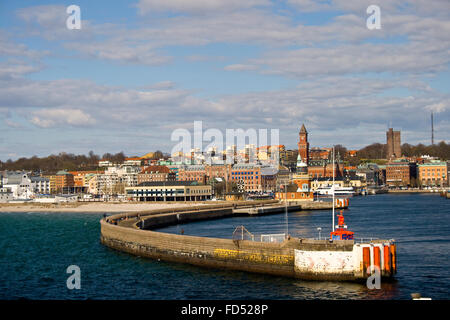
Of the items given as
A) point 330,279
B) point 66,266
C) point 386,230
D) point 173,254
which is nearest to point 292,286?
point 330,279

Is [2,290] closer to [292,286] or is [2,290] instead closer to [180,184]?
[292,286]

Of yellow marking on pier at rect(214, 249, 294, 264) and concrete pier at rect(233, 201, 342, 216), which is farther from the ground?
yellow marking on pier at rect(214, 249, 294, 264)

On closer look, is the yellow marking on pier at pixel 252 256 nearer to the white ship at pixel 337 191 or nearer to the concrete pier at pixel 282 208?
the concrete pier at pixel 282 208

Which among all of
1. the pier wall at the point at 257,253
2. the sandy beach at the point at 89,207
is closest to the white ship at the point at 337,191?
the sandy beach at the point at 89,207

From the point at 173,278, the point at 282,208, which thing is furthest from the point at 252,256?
the point at 282,208

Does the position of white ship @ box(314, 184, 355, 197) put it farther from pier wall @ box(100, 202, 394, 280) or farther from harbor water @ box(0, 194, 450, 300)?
pier wall @ box(100, 202, 394, 280)

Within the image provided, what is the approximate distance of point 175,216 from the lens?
83062 millimetres

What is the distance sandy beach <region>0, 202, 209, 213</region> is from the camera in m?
122

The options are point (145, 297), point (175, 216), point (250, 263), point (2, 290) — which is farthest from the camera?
point (175, 216)

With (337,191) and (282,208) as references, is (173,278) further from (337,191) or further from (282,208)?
(337,191)

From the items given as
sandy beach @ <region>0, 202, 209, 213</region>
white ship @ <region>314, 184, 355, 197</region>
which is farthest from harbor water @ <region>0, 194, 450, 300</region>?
white ship @ <region>314, 184, 355, 197</region>

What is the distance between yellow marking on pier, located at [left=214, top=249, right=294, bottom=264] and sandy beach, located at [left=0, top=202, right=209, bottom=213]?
80.4 m

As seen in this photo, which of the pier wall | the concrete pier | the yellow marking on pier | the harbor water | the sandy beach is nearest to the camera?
the harbor water

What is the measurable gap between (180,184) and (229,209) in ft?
159
